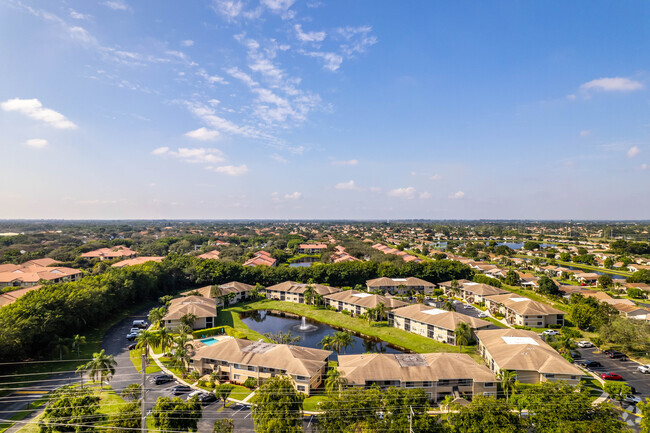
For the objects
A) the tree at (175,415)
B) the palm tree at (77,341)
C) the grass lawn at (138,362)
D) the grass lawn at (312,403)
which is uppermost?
the tree at (175,415)

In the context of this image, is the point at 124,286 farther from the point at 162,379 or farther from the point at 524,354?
the point at 524,354

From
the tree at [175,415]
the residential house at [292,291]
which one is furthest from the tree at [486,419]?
the residential house at [292,291]

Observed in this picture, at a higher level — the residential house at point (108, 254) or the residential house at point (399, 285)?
the residential house at point (108, 254)

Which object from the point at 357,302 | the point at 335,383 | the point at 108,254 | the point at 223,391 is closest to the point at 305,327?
the point at 357,302

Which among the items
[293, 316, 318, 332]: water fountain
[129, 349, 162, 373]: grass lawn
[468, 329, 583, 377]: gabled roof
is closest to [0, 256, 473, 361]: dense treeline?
[129, 349, 162, 373]: grass lawn

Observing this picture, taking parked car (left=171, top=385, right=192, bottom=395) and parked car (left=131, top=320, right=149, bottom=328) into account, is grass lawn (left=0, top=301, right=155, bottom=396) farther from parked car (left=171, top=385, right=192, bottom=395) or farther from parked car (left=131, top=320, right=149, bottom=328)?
parked car (left=171, top=385, right=192, bottom=395)

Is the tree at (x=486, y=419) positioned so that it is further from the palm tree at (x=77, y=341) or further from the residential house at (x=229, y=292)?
the residential house at (x=229, y=292)

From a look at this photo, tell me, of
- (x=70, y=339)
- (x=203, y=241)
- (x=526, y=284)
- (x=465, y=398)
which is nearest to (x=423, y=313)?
(x=465, y=398)
